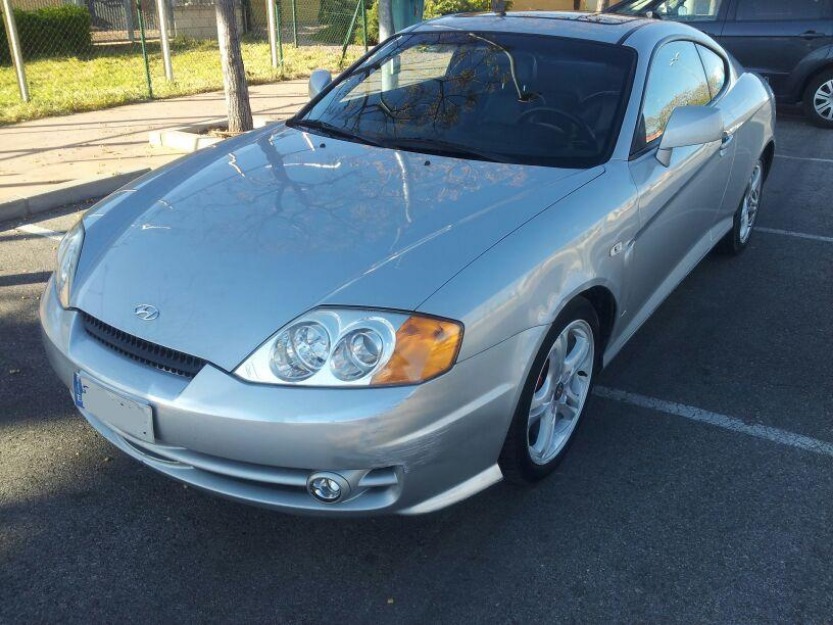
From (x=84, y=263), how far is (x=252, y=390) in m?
1.01

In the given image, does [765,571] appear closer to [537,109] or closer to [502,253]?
[502,253]

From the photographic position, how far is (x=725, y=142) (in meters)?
4.27

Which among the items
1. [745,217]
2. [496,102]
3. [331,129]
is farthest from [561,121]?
[745,217]

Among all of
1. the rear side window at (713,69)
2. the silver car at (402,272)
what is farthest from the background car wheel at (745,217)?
the silver car at (402,272)

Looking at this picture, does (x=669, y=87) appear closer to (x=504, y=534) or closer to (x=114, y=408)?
(x=504, y=534)

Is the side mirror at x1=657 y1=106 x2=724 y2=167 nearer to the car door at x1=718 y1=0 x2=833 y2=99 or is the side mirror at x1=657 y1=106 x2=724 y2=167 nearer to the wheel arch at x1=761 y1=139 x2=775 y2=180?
the wheel arch at x1=761 y1=139 x2=775 y2=180

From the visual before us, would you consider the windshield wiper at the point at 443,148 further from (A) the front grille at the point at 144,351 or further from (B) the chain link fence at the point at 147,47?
(B) the chain link fence at the point at 147,47

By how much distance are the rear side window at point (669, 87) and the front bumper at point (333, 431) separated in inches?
57.5

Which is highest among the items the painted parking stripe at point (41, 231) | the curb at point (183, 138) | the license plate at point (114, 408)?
the license plate at point (114, 408)

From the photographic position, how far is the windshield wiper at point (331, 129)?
3566 mm

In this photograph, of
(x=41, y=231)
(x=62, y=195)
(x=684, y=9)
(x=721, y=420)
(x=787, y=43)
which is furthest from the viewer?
(x=684, y=9)

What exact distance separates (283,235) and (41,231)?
3698mm

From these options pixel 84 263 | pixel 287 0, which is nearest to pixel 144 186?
pixel 84 263

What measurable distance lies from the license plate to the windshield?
1633 mm
